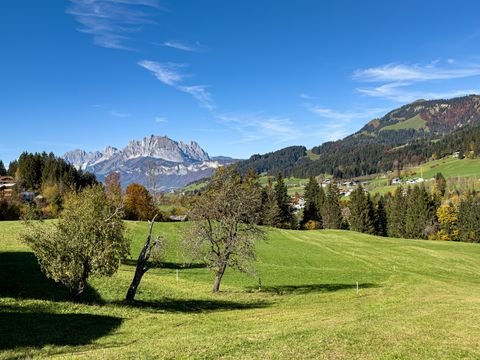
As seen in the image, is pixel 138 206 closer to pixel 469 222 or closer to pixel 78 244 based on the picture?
pixel 78 244

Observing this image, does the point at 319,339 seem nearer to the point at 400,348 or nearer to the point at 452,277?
the point at 400,348

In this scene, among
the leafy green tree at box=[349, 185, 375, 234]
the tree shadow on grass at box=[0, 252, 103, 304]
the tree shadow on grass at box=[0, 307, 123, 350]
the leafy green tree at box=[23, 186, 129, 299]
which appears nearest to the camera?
the tree shadow on grass at box=[0, 307, 123, 350]

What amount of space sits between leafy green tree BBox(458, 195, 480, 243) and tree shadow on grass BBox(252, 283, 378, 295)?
104 metres

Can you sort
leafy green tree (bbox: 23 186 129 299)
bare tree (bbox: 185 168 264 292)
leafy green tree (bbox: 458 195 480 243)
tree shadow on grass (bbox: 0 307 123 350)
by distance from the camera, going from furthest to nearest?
leafy green tree (bbox: 458 195 480 243)
bare tree (bbox: 185 168 264 292)
leafy green tree (bbox: 23 186 129 299)
tree shadow on grass (bbox: 0 307 123 350)

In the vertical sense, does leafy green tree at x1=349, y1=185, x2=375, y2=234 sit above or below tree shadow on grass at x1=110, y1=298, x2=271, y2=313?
above

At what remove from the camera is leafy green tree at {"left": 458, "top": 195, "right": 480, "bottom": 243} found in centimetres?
13788

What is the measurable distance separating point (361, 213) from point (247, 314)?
115 metres

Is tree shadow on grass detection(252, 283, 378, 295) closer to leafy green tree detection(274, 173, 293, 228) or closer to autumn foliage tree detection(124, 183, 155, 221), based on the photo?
leafy green tree detection(274, 173, 293, 228)

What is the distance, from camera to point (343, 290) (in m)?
48.1

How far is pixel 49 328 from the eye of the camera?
24.2 metres

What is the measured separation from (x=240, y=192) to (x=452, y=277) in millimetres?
→ 37341

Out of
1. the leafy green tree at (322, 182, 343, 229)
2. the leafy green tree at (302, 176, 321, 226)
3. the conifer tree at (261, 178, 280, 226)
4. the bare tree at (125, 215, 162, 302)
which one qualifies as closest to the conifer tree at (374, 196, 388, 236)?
the leafy green tree at (322, 182, 343, 229)

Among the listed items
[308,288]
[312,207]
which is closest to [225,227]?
[308,288]

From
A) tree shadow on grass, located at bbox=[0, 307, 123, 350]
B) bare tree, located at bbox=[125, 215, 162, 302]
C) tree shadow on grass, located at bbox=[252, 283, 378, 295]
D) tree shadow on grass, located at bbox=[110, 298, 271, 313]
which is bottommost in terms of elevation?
tree shadow on grass, located at bbox=[252, 283, 378, 295]
